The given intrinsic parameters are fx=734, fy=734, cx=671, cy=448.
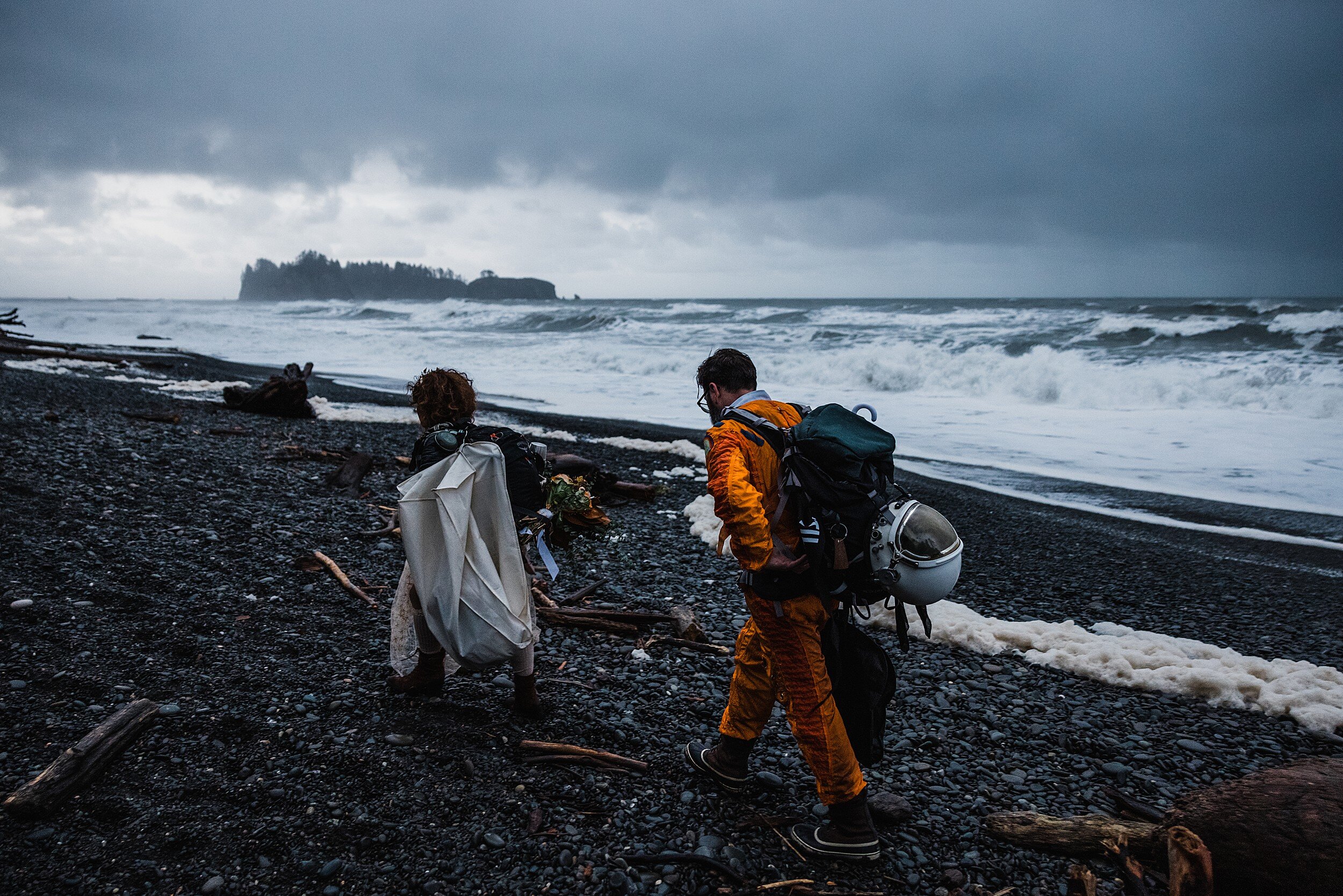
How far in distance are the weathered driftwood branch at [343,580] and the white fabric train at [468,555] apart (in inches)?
78.7

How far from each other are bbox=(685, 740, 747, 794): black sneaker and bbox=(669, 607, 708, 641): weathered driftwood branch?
1.47m

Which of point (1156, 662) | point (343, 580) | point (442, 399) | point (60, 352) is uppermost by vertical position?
→ point (442, 399)

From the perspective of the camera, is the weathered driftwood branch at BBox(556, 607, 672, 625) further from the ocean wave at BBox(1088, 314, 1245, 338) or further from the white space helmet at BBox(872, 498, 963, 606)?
the ocean wave at BBox(1088, 314, 1245, 338)

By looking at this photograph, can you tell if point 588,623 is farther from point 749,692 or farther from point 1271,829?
point 1271,829

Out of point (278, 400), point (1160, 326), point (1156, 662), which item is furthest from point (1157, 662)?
point (1160, 326)

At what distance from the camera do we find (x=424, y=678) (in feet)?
12.8

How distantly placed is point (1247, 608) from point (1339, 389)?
52.1 feet

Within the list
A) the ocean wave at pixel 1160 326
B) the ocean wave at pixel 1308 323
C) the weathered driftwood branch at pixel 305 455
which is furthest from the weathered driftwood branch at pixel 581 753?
the ocean wave at pixel 1308 323

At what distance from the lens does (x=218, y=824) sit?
2.91 m

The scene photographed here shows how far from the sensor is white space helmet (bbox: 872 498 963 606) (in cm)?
268

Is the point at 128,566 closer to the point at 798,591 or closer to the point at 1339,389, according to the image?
the point at 798,591

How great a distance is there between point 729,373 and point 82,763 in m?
3.10

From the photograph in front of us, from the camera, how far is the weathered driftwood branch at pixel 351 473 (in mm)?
8266

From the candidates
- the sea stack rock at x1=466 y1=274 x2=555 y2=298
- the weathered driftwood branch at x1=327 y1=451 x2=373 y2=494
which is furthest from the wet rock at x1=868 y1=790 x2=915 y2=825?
the sea stack rock at x1=466 y1=274 x2=555 y2=298
